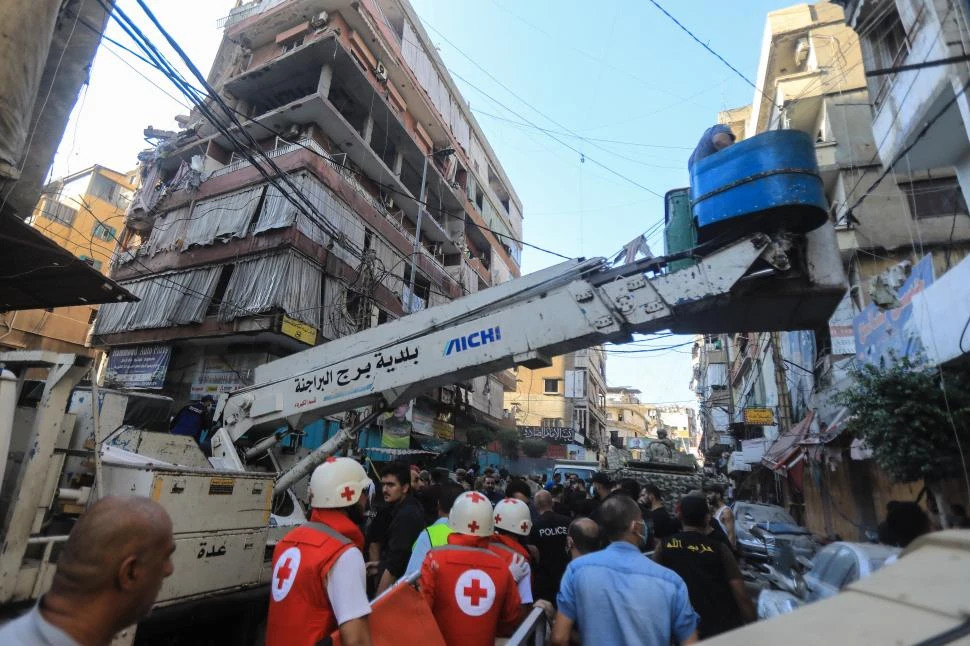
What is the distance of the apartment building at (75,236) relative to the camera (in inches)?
843

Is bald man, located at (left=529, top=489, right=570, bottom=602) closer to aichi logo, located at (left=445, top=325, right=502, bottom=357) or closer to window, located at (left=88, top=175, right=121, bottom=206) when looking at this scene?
aichi logo, located at (left=445, top=325, right=502, bottom=357)

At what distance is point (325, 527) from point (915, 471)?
7330mm

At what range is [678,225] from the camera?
5.43 meters

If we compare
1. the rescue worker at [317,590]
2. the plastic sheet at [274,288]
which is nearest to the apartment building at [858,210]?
the rescue worker at [317,590]

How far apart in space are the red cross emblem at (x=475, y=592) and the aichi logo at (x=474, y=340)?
251cm

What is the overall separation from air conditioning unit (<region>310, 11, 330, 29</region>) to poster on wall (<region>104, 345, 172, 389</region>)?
12794 mm

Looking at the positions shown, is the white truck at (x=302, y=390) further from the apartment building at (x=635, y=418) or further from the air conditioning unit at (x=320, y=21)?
the apartment building at (x=635, y=418)

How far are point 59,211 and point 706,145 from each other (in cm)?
2975

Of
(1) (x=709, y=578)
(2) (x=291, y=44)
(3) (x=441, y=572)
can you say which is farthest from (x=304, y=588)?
(2) (x=291, y=44)

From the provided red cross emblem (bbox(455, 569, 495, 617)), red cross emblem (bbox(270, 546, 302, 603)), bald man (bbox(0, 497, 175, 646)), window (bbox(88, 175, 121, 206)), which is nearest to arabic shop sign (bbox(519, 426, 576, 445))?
window (bbox(88, 175, 121, 206))

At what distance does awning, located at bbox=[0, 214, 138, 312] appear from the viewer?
572cm

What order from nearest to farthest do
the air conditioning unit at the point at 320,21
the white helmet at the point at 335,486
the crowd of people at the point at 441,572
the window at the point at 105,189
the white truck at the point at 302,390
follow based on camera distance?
the crowd of people at the point at 441,572
the white helmet at the point at 335,486
the white truck at the point at 302,390
the air conditioning unit at the point at 320,21
the window at the point at 105,189

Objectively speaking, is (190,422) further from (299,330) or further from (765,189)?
(765,189)

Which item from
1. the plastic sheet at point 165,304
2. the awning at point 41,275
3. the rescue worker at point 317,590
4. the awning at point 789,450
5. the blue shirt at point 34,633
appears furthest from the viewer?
the plastic sheet at point 165,304
